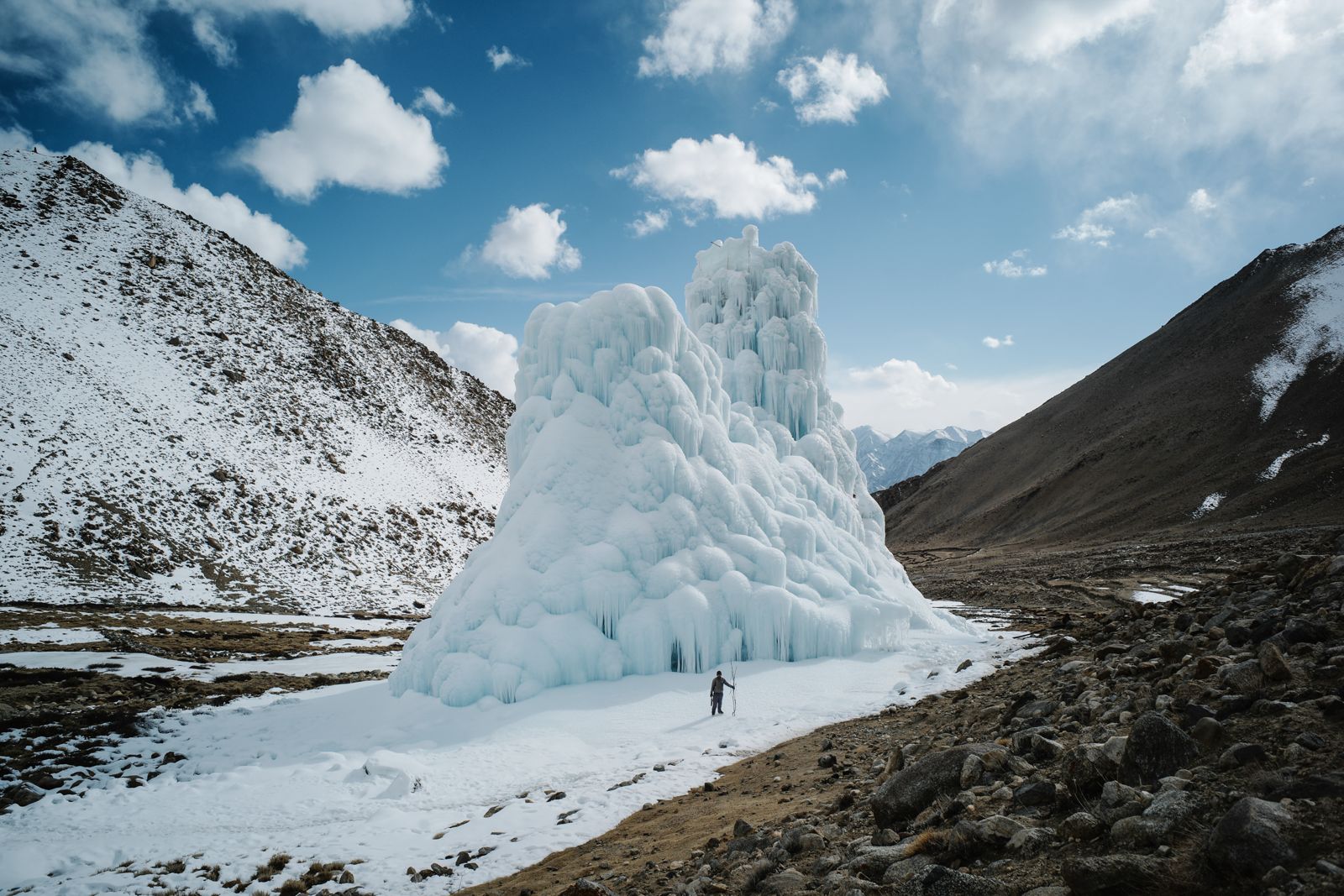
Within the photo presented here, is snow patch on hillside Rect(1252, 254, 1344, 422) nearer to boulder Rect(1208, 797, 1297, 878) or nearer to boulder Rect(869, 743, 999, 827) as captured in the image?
boulder Rect(869, 743, 999, 827)

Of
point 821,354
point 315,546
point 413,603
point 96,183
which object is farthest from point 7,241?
point 821,354

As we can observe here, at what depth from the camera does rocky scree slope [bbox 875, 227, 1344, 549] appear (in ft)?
196

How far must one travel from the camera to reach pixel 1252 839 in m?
3.13

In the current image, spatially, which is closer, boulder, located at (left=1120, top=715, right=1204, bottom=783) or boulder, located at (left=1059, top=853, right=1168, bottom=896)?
boulder, located at (left=1059, top=853, right=1168, bottom=896)

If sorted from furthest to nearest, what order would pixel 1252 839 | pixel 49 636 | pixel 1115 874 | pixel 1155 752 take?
1. pixel 49 636
2. pixel 1155 752
3. pixel 1115 874
4. pixel 1252 839

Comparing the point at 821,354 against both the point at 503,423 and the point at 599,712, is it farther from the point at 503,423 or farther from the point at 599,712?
the point at 503,423

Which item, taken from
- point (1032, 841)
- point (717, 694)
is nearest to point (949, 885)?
point (1032, 841)

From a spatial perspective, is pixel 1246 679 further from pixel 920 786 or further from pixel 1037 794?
pixel 920 786

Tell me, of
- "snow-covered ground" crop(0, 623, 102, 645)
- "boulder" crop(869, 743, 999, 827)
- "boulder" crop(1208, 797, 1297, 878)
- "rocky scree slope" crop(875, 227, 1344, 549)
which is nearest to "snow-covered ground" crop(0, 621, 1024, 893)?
"boulder" crop(869, 743, 999, 827)

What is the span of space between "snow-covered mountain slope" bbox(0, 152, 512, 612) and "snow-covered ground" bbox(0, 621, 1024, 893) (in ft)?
78.5

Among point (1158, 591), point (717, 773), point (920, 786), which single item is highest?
point (920, 786)

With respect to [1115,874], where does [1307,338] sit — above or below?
above

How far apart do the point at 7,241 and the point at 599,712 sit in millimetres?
62134

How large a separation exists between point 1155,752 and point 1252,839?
1738 mm
